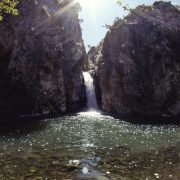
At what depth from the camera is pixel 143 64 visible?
54.9 metres

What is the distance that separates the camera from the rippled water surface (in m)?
18.1

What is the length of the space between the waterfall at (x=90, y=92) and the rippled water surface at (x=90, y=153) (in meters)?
25.6

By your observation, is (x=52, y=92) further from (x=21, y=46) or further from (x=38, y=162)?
(x=38, y=162)

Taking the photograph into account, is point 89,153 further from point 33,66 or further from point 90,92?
point 90,92

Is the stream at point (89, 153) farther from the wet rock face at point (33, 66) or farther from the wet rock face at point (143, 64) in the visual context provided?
the wet rock face at point (33, 66)

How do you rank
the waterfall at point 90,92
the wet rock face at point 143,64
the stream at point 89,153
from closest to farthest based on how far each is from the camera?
the stream at point 89,153 → the wet rock face at point 143,64 → the waterfall at point 90,92

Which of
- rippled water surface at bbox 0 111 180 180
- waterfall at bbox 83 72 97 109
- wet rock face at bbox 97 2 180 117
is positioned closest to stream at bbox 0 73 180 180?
rippled water surface at bbox 0 111 180 180

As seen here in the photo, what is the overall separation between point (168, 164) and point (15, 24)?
42.3 m

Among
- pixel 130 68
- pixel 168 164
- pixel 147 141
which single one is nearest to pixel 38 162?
pixel 168 164

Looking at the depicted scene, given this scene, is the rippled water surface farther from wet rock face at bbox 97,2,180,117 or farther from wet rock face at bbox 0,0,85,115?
wet rock face at bbox 0,0,85,115

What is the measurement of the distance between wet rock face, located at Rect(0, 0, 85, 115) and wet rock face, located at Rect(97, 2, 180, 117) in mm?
7923

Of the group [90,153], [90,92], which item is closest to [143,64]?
[90,92]

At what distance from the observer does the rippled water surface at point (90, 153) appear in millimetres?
18125

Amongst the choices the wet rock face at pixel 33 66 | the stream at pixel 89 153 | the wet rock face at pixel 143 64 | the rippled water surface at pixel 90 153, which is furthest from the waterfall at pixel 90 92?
the rippled water surface at pixel 90 153
